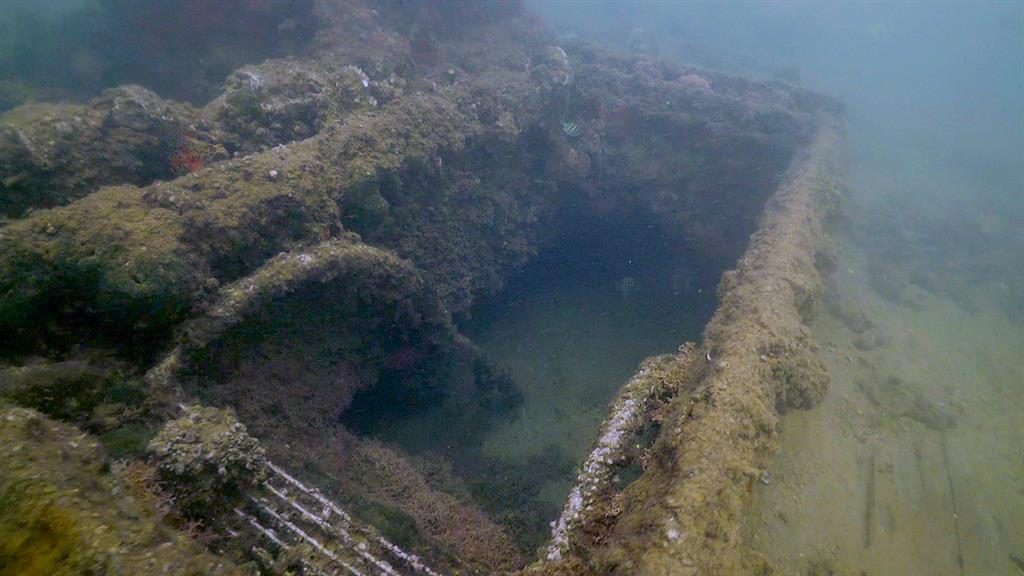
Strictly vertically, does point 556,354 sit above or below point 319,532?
below

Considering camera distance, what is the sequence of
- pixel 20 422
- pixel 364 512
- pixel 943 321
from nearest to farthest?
pixel 20 422
pixel 364 512
pixel 943 321

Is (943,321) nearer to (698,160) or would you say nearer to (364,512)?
(698,160)

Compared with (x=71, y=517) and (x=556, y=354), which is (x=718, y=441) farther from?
(x=556, y=354)

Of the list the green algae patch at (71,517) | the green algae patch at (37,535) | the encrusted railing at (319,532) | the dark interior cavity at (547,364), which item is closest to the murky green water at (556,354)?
the dark interior cavity at (547,364)

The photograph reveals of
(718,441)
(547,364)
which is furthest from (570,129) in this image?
(718,441)

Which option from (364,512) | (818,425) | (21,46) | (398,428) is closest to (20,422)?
(364,512)

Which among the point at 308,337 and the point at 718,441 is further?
the point at 308,337

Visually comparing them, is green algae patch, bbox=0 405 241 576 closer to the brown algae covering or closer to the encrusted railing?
the encrusted railing
